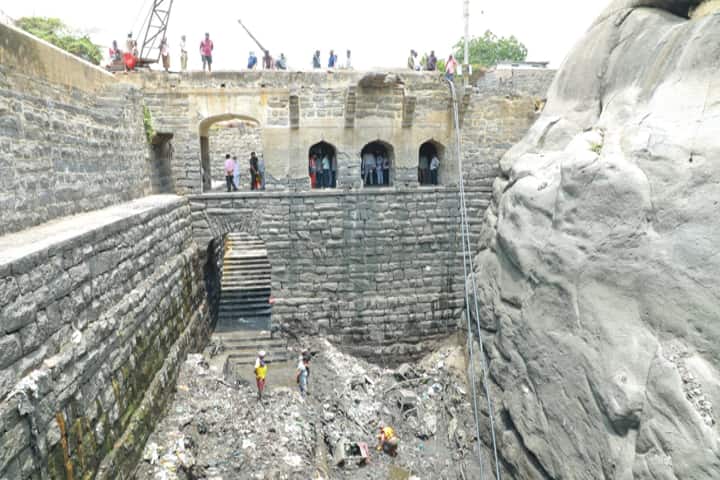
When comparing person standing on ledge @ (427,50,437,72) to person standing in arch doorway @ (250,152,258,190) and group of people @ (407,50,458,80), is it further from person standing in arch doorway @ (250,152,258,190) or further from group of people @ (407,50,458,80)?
person standing in arch doorway @ (250,152,258,190)

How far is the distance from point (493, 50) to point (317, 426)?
42601 mm

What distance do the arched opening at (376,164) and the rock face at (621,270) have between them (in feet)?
17.4

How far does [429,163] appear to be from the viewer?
12219 mm

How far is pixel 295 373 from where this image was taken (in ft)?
34.0

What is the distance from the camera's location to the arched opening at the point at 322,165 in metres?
11.4

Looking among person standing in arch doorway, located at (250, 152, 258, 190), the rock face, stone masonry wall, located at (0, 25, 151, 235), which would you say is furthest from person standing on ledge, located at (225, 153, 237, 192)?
the rock face

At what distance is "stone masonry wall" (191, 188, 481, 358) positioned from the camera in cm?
1084

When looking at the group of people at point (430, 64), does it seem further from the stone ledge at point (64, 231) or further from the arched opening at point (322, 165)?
the stone ledge at point (64, 231)

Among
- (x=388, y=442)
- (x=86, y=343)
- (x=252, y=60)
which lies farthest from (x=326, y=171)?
(x=86, y=343)

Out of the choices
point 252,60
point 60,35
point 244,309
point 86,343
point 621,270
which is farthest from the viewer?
point 60,35

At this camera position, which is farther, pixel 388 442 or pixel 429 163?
pixel 429 163

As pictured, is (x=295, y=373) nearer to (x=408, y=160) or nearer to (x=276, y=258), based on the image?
(x=276, y=258)

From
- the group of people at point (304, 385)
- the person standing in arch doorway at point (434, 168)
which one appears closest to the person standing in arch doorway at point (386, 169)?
the person standing in arch doorway at point (434, 168)

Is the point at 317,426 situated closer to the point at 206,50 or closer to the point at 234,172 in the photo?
the point at 234,172
